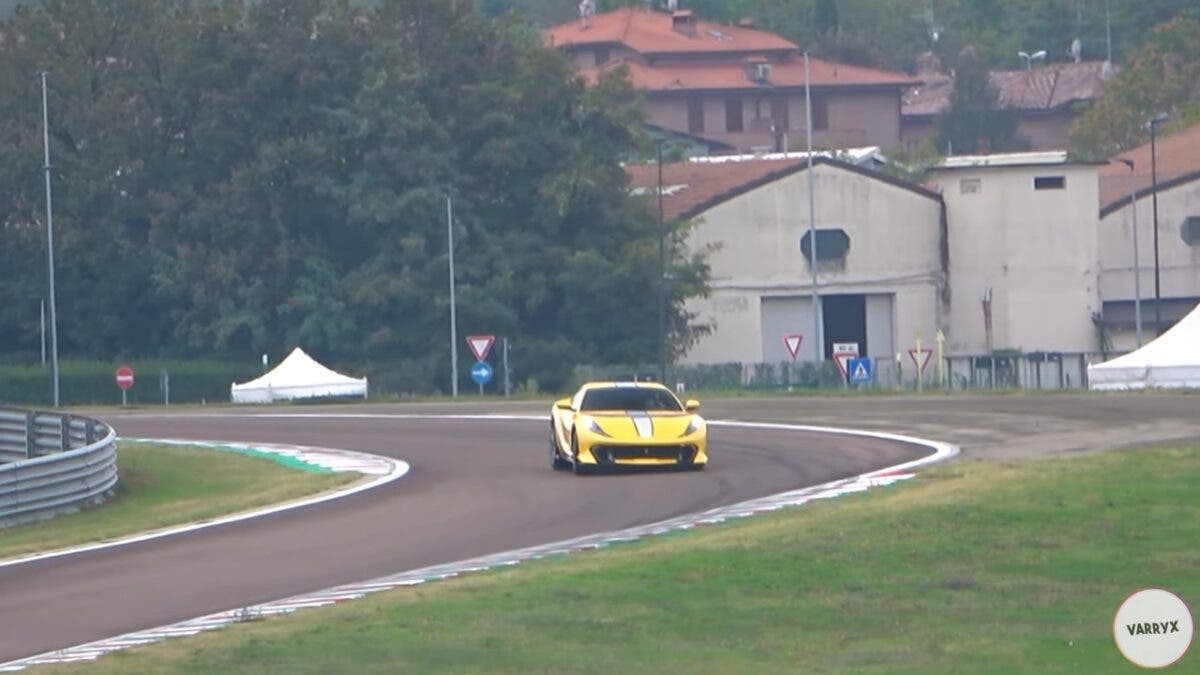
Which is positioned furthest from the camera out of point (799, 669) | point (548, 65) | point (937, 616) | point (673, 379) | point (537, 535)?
point (548, 65)

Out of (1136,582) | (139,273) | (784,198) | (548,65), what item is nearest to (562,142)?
(548,65)

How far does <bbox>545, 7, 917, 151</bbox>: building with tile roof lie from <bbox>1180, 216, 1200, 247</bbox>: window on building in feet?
165

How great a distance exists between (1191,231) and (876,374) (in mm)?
18742

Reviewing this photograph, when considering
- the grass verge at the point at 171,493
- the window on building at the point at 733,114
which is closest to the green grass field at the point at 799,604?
the grass verge at the point at 171,493

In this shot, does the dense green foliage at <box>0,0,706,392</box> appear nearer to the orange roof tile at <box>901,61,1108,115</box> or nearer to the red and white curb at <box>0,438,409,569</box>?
the red and white curb at <box>0,438,409,569</box>

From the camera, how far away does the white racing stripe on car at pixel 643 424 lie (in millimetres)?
26250

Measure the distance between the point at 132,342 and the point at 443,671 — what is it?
68171 millimetres

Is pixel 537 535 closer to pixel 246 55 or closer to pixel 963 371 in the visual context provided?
pixel 963 371

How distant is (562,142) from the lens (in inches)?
2945

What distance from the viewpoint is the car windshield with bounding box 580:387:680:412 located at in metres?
27.1

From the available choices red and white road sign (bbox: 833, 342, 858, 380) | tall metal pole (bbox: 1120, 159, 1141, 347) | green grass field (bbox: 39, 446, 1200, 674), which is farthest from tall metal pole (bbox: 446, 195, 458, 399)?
green grass field (bbox: 39, 446, 1200, 674)

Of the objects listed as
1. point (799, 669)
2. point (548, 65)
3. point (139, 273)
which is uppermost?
point (548, 65)

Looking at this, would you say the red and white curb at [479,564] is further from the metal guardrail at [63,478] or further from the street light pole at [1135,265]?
the street light pole at [1135,265]

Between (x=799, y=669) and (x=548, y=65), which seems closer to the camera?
(x=799, y=669)
